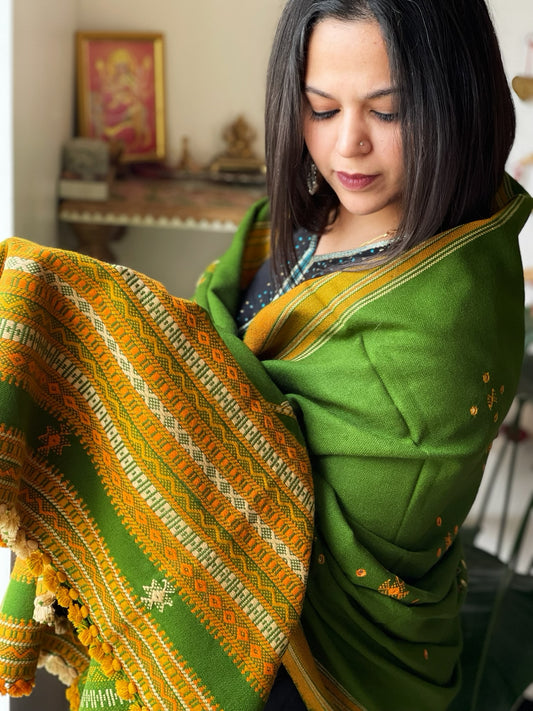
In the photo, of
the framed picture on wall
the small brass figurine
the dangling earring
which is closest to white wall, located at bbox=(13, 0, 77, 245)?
the framed picture on wall

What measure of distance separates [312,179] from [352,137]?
0.16 meters

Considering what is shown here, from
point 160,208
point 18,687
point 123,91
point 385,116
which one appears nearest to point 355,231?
point 385,116

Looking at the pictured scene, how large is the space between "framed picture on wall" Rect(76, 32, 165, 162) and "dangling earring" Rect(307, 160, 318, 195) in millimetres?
1051

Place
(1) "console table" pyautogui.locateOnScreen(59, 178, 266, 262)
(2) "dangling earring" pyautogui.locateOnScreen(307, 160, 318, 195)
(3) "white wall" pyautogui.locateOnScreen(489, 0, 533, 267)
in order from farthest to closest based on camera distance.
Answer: (1) "console table" pyautogui.locateOnScreen(59, 178, 266, 262)
(3) "white wall" pyautogui.locateOnScreen(489, 0, 533, 267)
(2) "dangling earring" pyautogui.locateOnScreen(307, 160, 318, 195)

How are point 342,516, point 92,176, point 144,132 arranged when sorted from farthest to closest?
point 144,132
point 92,176
point 342,516

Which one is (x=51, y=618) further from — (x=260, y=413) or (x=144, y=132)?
(x=144, y=132)

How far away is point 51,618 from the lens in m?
0.74

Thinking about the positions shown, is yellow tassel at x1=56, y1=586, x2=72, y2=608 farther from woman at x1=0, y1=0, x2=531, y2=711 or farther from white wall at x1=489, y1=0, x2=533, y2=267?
white wall at x1=489, y1=0, x2=533, y2=267

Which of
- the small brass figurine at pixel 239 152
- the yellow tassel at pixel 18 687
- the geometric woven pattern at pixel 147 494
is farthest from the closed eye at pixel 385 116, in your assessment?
the small brass figurine at pixel 239 152

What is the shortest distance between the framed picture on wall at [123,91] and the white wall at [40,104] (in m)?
0.04

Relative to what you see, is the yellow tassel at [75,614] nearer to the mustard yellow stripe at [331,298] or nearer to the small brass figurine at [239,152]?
the mustard yellow stripe at [331,298]

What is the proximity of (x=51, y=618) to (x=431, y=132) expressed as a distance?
588 mm

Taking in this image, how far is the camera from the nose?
748mm

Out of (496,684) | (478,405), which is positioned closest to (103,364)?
(478,405)
